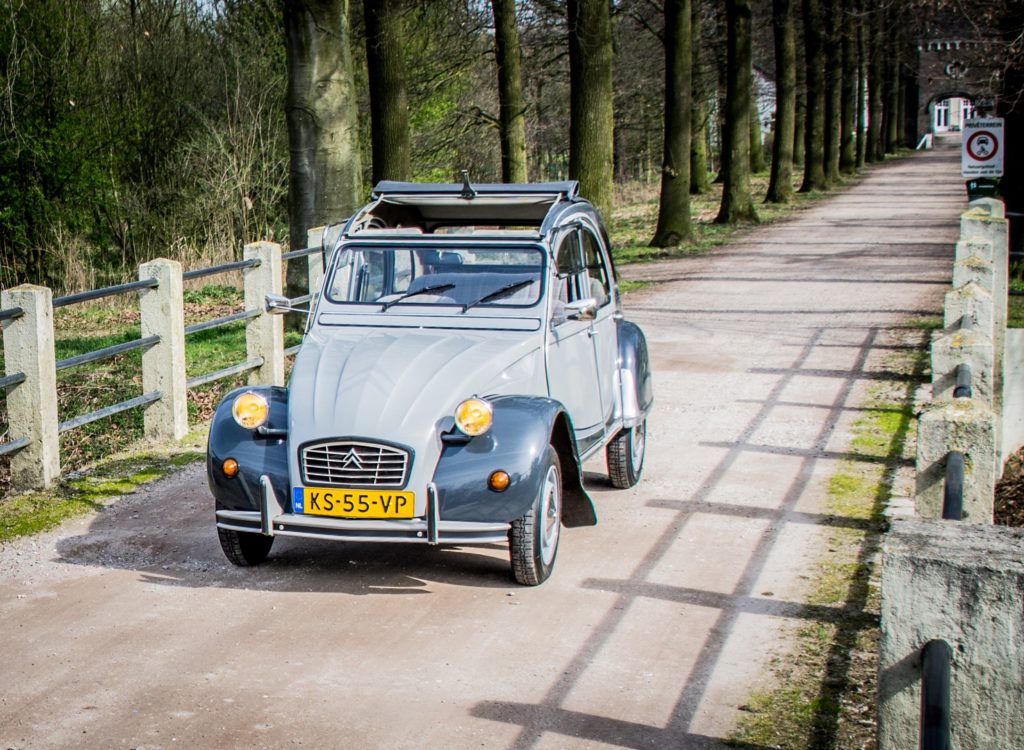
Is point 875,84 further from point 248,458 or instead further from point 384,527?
point 384,527

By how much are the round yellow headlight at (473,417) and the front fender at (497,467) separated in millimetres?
64

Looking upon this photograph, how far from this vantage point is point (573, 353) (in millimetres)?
7754

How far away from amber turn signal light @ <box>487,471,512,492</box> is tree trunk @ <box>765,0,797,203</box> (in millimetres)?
33420

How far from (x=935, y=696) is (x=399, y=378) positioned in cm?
424

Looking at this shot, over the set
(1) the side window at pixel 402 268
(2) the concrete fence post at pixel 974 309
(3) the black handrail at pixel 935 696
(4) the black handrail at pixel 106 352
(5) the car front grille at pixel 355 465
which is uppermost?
(1) the side window at pixel 402 268

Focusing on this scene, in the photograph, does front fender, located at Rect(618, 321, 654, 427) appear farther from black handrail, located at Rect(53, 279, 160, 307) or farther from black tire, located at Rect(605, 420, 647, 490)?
black handrail, located at Rect(53, 279, 160, 307)

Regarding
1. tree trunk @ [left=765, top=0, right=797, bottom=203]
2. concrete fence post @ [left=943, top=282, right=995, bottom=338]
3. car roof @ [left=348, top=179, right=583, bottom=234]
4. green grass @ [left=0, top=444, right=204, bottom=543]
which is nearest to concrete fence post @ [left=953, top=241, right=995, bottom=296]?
concrete fence post @ [left=943, top=282, right=995, bottom=338]

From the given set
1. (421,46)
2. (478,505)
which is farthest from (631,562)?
(421,46)

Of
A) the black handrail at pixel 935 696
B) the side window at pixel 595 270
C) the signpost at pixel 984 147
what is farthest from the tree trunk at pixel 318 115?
the signpost at pixel 984 147

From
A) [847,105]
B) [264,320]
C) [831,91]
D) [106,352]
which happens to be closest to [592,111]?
[264,320]

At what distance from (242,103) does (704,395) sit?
52.7 feet

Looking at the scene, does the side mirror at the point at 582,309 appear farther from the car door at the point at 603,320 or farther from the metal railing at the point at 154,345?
the metal railing at the point at 154,345

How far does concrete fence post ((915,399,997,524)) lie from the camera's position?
420 centimetres

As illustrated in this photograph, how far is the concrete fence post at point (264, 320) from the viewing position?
1138 centimetres
